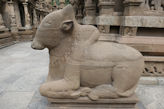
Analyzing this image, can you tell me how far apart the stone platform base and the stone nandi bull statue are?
78 millimetres

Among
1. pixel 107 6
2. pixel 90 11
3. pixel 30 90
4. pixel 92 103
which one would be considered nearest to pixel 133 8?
pixel 107 6

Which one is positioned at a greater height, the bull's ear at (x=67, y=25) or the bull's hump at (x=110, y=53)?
the bull's ear at (x=67, y=25)

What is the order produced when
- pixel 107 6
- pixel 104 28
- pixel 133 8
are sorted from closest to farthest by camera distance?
pixel 133 8 → pixel 107 6 → pixel 104 28

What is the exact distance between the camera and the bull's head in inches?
53.4

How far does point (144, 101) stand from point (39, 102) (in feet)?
5.50

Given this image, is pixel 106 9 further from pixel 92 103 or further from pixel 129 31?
pixel 92 103

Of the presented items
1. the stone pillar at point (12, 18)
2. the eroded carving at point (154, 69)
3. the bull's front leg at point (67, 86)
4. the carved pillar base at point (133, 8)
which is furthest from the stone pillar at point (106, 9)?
the stone pillar at point (12, 18)

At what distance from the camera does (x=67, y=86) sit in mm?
1422

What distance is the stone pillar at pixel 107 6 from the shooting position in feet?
8.78

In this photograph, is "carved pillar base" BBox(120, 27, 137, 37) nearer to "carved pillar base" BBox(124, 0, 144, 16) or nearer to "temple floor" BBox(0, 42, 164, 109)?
"carved pillar base" BBox(124, 0, 144, 16)

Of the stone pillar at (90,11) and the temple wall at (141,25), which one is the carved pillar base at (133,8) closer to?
the temple wall at (141,25)

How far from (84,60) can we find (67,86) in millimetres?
381

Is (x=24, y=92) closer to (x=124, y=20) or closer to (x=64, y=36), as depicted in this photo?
(x=64, y=36)

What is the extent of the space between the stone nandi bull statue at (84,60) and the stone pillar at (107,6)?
1.52 meters
